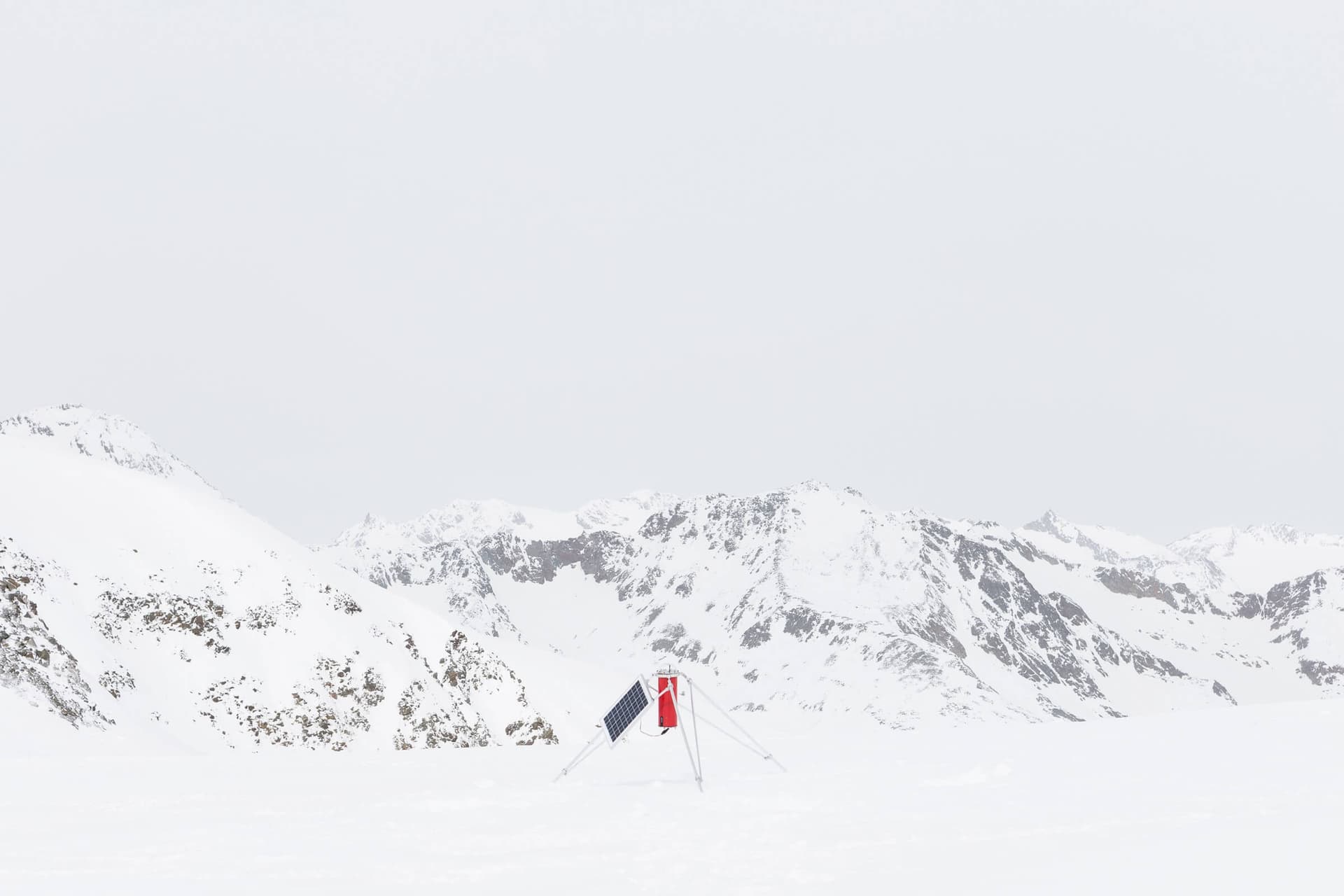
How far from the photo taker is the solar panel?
65.2 ft

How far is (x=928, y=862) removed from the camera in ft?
38.6

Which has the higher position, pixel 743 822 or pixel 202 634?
pixel 202 634

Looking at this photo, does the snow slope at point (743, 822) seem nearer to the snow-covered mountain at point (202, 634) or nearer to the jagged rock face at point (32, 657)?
the jagged rock face at point (32, 657)

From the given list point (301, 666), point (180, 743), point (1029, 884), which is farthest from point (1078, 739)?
point (301, 666)

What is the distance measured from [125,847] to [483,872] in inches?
211

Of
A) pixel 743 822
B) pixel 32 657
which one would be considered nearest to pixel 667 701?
pixel 743 822

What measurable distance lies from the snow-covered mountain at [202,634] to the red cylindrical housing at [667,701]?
Result: 1721 inches

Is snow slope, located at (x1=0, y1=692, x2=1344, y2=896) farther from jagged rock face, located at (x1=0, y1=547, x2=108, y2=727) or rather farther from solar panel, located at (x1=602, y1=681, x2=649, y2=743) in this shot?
jagged rock face, located at (x1=0, y1=547, x2=108, y2=727)

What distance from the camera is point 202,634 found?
69.1 metres

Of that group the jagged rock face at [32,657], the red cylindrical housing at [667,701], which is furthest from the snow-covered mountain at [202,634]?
the red cylindrical housing at [667,701]

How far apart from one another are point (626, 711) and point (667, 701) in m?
0.96

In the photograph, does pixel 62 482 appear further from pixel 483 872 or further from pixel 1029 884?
pixel 1029 884

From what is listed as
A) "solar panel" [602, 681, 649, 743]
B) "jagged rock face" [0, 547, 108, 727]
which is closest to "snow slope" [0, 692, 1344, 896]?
"solar panel" [602, 681, 649, 743]

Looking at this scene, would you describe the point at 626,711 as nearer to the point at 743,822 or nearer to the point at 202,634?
the point at 743,822
